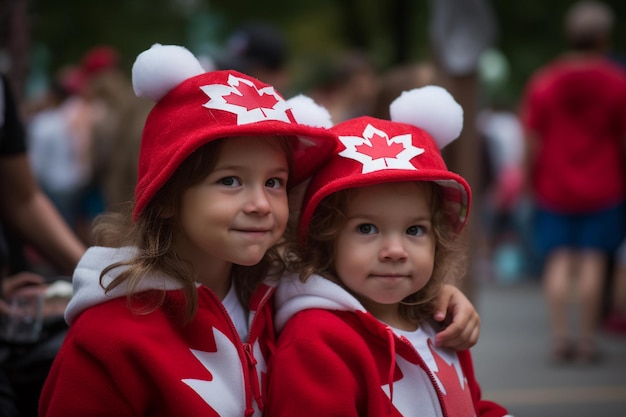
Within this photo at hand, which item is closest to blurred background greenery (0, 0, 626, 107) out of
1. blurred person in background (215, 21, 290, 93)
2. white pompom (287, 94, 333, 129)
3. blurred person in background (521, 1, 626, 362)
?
blurred person in background (521, 1, 626, 362)

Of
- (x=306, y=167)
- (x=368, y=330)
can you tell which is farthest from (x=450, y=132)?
(x=368, y=330)

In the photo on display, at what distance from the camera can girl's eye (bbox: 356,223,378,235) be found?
252 cm

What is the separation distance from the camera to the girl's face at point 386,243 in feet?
8.16

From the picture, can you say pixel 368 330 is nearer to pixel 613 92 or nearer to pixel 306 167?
pixel 306 167

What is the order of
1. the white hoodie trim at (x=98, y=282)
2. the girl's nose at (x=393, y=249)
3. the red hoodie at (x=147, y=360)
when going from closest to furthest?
the red hoodie at (x=147, y=360) → the white hoodie trim at (x=98, y=282) → the girl's nose at (x=393, y=249)

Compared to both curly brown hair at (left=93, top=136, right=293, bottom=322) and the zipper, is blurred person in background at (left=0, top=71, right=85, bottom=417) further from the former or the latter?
the zipper

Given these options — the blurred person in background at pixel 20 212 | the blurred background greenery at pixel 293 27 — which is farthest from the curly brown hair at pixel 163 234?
the blurred background greenery at pixel 293 27

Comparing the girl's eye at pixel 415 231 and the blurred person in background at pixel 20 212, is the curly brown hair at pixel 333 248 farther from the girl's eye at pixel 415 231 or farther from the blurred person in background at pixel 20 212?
the blurred person in background at pixel 20 212

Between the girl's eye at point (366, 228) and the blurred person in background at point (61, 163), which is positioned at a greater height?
the blurred person in background at point (61, 163)

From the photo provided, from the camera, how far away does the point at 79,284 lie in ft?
7.88

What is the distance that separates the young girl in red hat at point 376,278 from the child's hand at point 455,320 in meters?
0.03

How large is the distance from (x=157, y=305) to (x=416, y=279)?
74cm

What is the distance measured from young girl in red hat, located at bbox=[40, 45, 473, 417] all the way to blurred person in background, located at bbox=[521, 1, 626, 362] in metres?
4.49

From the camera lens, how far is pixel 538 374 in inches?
246
